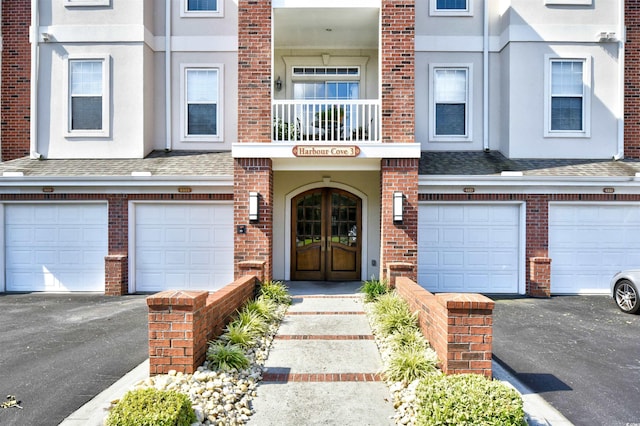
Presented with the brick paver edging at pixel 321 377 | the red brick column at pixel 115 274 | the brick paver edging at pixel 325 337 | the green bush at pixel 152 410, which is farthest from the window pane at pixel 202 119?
the green bush at pixel 152 410

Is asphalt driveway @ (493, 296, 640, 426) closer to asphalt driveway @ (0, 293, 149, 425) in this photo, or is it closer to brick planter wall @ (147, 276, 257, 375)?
brick planter wall @ (147, 276, 257, 375)

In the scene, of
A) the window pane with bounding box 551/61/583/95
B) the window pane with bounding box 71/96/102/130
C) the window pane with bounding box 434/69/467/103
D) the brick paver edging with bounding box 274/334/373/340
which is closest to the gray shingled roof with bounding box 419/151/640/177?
the window pane with bounding box 434/69/467/103

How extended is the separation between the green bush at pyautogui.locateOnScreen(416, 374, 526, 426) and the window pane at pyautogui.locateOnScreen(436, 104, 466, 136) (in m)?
8.36

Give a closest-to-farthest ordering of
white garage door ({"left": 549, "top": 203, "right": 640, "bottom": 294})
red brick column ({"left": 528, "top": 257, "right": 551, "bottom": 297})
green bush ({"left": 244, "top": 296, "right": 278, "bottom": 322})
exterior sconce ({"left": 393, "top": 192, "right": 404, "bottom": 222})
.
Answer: green bush ({"left": 244, "top": 296, "right": 278, "bottom": 322})
exterior sconce ({"left": 393, "top": 192, "right": 404, "bottom": 222})
red brick column ({"left": 528, "top": 257, "right": 551, "bottom": 297})
white garage door ({"left": 549, "top": 203, "right": 640, "bottom": 294})

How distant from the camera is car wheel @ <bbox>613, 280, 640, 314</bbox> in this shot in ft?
25.3

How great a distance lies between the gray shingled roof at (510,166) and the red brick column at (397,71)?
1.51m

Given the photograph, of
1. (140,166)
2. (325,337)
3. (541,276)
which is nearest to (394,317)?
(325,337)

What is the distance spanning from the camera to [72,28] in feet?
33.9

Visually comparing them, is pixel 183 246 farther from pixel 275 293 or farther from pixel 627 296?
pixel 627 296

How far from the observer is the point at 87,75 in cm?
1043

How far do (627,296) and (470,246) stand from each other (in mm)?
3221

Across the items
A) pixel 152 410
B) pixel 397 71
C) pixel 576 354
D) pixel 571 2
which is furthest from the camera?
pixel 571 2

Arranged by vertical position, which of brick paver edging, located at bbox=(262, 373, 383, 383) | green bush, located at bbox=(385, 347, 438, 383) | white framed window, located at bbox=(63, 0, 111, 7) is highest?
white framed window, located at bbox=(63, 0, 111, 7)

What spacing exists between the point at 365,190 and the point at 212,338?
21.0 feet
